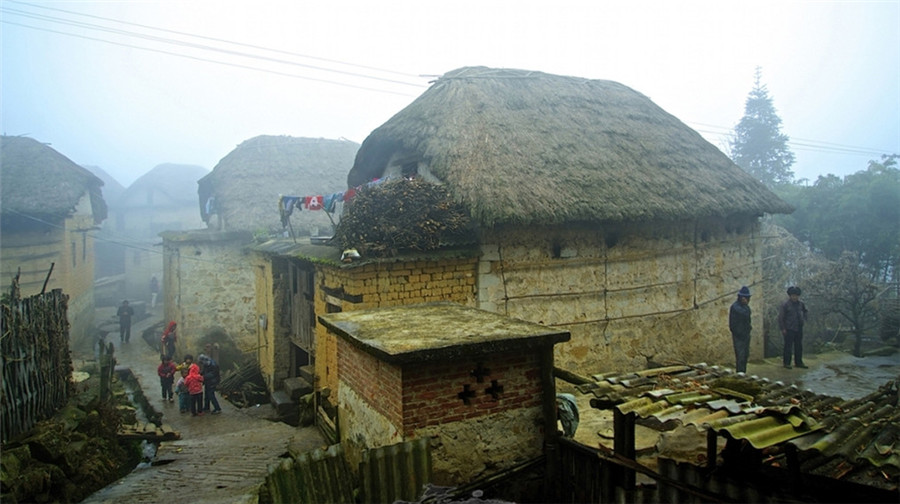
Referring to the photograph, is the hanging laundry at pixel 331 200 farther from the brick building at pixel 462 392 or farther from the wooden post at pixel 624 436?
the wooden post at pixel 624 436

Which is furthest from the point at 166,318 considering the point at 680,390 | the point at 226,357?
the point at 680,390

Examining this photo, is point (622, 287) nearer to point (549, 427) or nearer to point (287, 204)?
point (549, 427)

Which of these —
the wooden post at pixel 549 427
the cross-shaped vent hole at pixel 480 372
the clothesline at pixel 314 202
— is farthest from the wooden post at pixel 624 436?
the clothesline at pixel 314 202

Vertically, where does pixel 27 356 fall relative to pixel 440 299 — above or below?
below

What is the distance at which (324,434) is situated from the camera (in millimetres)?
9125

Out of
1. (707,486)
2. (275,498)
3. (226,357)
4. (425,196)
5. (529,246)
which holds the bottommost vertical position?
(226,357)

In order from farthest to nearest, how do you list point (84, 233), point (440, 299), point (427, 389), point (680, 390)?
1. point (84, 233)
2. point (440, 299)
3. point (680, 390)
4. point (427, 389)

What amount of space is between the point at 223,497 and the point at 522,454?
3.66m

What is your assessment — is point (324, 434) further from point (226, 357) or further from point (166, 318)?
point (166, 318)

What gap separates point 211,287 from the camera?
58.1ft

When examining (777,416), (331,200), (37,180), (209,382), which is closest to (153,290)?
(37,180)

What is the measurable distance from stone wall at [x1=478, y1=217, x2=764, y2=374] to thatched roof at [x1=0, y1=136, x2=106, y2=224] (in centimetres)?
1689

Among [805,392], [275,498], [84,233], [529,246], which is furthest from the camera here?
[84,233]

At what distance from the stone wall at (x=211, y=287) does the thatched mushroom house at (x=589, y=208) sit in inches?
287
